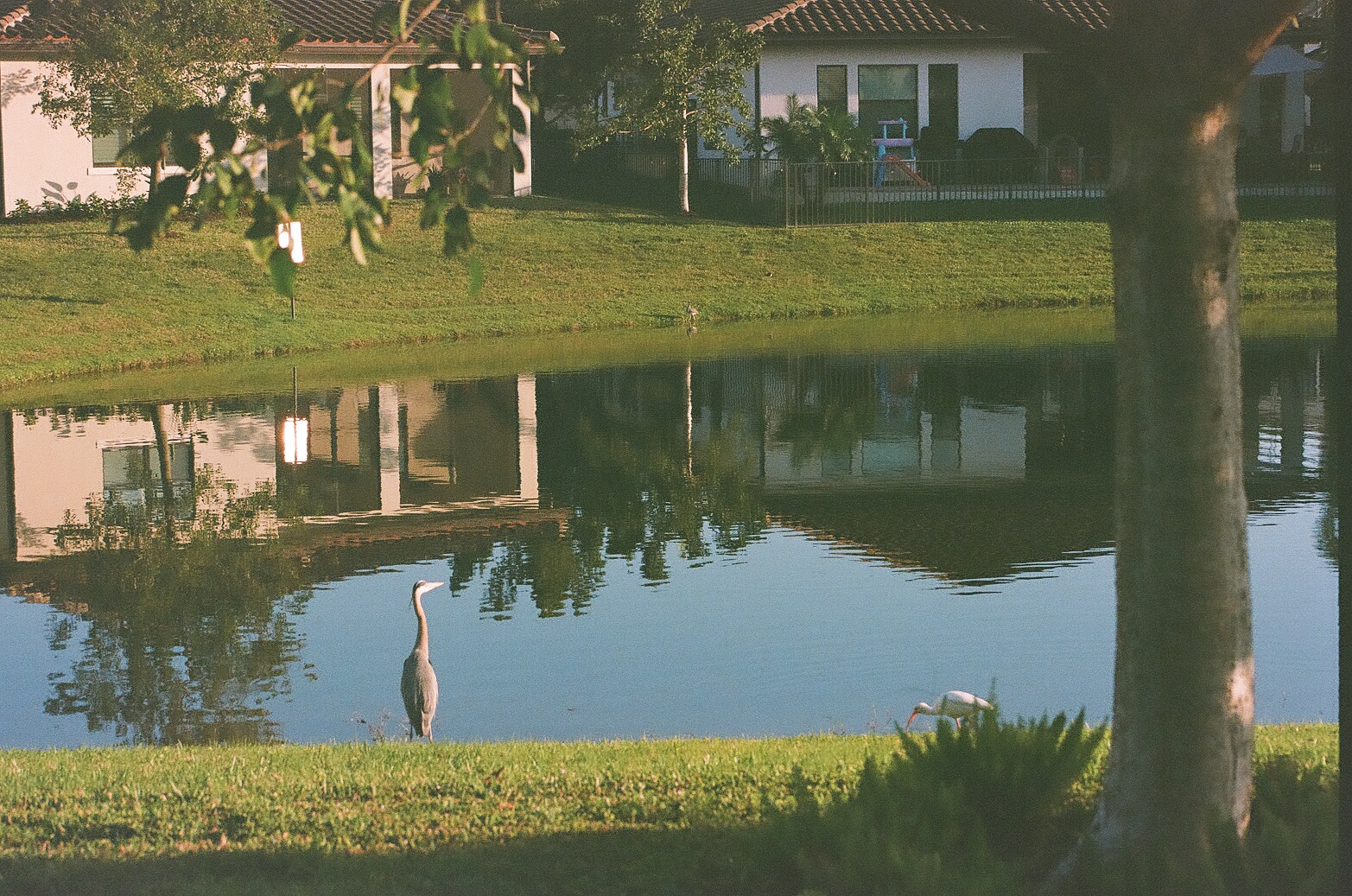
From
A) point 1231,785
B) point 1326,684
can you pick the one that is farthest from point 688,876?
point 1326,684

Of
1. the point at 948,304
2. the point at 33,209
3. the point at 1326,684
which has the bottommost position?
Result: the point at 1326,684

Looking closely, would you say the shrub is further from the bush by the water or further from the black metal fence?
the black metal fence

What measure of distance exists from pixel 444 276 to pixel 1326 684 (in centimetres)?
2412

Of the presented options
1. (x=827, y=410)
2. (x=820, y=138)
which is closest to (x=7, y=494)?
(x=827, y=410)

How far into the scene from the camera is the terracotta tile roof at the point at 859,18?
41031 mm

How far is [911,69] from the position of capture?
42.1 meters

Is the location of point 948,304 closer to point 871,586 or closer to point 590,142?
point 590,142

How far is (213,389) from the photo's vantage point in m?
22.5

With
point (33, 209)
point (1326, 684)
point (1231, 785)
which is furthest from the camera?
point (33, 209)

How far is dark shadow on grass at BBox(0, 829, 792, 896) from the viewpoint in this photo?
548cm

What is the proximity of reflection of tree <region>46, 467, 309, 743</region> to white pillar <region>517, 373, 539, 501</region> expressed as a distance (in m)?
2.36

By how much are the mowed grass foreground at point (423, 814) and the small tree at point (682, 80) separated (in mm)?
30666

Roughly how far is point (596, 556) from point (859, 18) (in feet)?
104

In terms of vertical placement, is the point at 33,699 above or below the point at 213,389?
below
